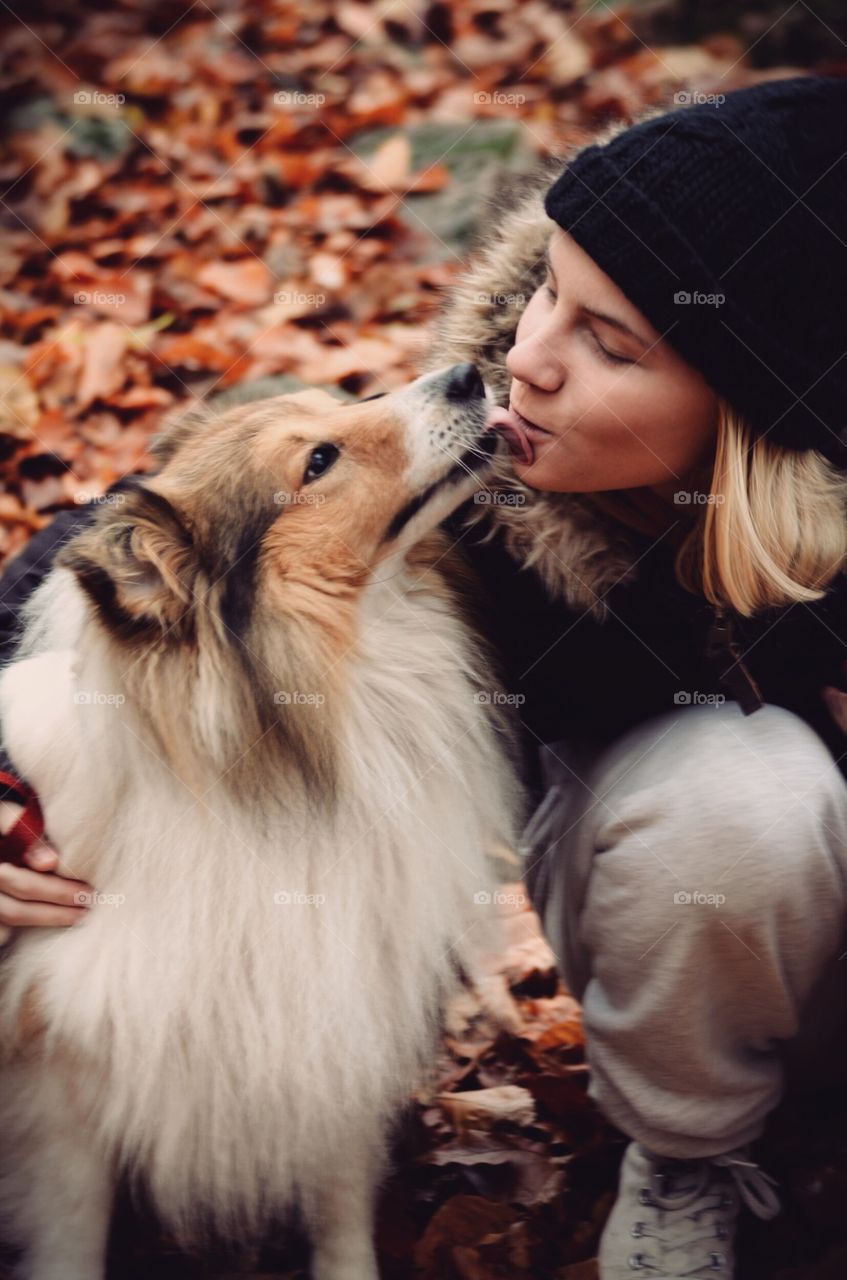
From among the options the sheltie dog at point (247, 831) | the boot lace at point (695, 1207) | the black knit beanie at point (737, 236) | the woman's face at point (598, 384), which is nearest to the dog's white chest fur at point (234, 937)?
the sheltie dog at point (247, 831)

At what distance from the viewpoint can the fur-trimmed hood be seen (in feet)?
5.86

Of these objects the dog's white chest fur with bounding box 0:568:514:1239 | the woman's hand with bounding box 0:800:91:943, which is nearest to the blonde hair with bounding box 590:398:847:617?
the dog's white chest fur with bounding box 0:568:514:1239

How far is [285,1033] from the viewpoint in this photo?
1.70 meters

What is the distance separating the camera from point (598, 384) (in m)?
1.61

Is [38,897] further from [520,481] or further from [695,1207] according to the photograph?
[695,1207]

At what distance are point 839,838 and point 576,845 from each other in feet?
1.47

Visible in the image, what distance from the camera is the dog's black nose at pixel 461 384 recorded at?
1.74 m

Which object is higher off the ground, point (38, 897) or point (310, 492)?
point (310, 492)

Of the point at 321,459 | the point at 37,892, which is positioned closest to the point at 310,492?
the point at 321,459

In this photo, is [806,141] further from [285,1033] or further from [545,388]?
[285,1033]

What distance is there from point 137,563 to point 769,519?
92 centimetres

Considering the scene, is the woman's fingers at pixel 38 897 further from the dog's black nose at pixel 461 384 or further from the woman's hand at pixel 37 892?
the dog's black nose at pixel 461 384

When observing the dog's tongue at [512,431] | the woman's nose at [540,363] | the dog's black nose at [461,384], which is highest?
the woman's nose at [540,363]

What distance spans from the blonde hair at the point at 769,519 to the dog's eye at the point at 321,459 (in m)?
0.59
